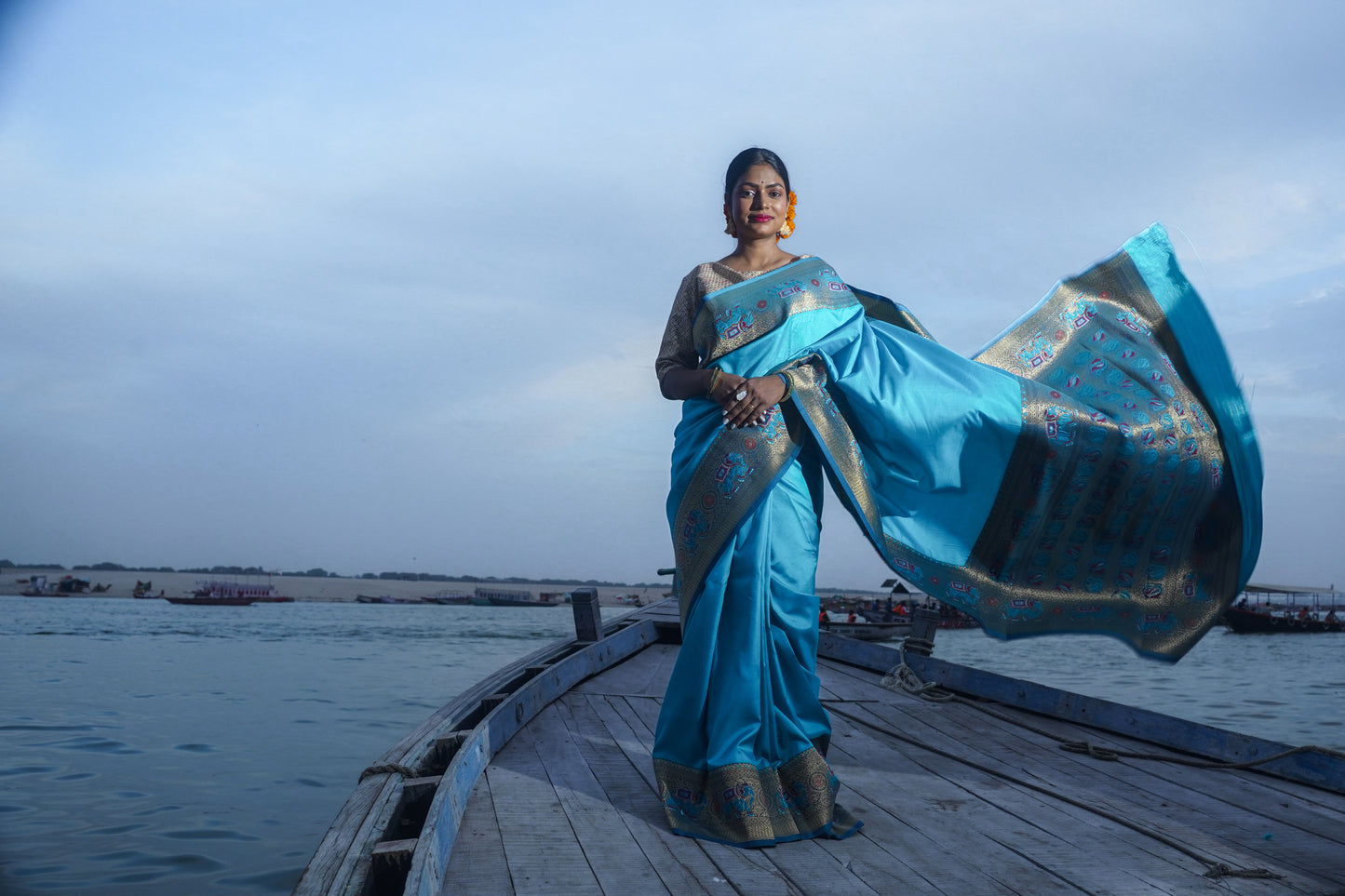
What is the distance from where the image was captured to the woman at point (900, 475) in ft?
8.52

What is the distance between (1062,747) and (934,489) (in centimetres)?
118

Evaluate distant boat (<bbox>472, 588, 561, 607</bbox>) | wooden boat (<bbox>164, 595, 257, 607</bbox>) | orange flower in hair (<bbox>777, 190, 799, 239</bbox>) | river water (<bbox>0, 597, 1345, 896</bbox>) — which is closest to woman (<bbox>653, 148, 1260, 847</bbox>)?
orange flower in hair (<bbox>777, 190, 799, 239</bbox>)

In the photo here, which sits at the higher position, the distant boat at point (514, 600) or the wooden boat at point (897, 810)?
the wooden boat at point (897, 810)

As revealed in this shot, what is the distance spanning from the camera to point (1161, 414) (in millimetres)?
3199

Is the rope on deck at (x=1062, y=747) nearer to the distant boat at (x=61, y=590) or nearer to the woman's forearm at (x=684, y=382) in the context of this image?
the woman's forearm at (x=684, y=382)

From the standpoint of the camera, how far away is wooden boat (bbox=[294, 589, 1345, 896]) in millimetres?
2020

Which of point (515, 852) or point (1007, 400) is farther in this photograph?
point (1007, 400)

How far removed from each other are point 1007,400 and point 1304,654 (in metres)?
44.9

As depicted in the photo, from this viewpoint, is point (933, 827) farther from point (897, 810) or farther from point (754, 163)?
point (754, 163)

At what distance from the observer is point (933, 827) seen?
2475 mm

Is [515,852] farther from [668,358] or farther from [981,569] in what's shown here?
[981,569]

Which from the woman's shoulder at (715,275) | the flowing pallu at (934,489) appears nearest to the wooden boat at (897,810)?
the flowing pallu at (934,489)

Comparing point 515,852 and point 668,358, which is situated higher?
point 668,358

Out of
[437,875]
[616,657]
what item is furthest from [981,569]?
[616,657]
